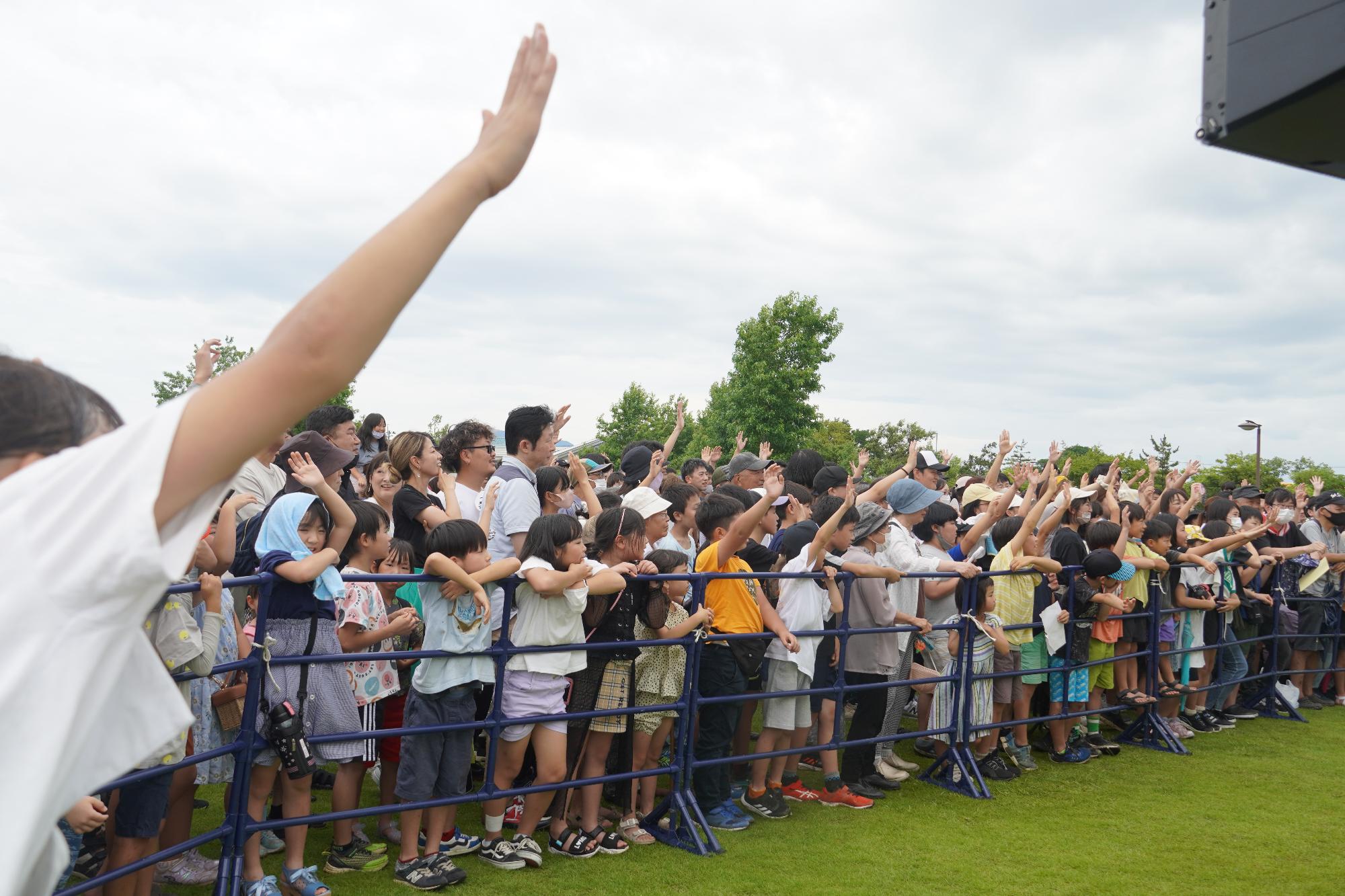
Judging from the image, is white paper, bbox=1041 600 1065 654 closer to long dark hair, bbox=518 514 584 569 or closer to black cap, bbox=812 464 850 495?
black cap, bbox=812 464 850 495

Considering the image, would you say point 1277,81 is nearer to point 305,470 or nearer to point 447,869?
point 305,470

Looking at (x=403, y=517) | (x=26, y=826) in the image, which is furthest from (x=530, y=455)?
(x=26, y=826)

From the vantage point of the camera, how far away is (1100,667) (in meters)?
8.34

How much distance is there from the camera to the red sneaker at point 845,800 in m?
6.59

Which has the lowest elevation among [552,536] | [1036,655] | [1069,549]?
[1036,655]

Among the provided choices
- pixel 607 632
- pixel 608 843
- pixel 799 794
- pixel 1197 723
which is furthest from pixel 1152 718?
pixel 607 632

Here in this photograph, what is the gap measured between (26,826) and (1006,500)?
768cm

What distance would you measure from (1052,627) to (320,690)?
18.7 feet

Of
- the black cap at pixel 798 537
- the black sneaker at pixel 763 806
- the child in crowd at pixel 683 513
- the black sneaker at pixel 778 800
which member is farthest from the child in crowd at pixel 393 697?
the black cap at pixel 798 537

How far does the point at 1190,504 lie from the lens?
9750 mm

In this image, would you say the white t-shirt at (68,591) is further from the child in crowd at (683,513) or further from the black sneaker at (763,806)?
the child in crowd at (683,513)

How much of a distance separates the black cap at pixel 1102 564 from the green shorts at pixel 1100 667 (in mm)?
643

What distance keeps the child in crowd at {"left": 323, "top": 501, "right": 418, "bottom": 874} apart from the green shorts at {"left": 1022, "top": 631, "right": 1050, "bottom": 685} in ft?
16.8

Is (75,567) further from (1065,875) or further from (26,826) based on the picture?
(1065,875)
